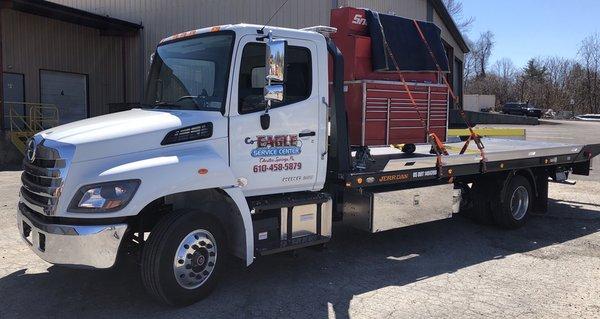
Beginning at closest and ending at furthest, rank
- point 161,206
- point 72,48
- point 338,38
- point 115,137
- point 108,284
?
Result: point 115,137 < point 161,206 < point 108,284 < point 338,38 < point 72,48

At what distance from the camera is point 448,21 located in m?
30.0

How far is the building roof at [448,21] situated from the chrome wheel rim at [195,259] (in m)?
25.3

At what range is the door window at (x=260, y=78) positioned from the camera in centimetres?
510

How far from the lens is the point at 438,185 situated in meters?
7.12

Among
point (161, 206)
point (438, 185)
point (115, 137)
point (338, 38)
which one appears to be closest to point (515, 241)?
point (438, 185)

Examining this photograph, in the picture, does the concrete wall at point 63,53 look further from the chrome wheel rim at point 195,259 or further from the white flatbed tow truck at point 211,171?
the chrome wheel rim at point 195,259

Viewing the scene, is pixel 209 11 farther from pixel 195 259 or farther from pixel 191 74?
pixel 195 259

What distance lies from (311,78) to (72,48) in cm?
1960

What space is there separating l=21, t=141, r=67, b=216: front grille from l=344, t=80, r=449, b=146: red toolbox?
3541mm

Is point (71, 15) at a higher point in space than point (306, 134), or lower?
higher

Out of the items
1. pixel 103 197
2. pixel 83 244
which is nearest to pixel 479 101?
pixel 103 197

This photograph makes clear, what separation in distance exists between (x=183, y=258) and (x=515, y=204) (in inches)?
229

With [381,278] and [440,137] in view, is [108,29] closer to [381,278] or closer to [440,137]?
[440,137]

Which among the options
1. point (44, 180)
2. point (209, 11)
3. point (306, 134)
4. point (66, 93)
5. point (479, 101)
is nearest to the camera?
point (44, 180)
